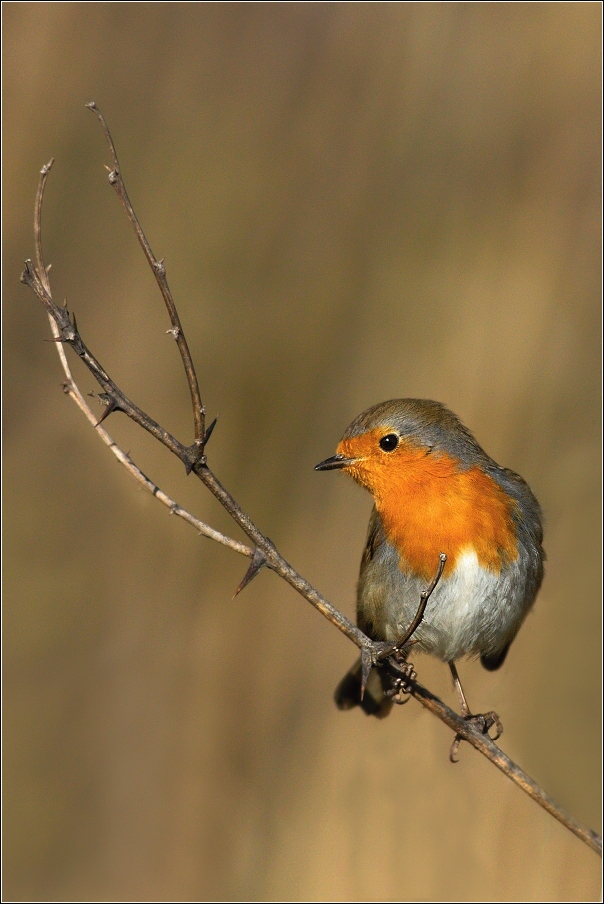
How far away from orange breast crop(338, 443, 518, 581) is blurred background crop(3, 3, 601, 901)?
102cm

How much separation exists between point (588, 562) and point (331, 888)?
1946 mm

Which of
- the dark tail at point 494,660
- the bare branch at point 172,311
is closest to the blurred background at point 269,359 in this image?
the dark tail at point 494,660

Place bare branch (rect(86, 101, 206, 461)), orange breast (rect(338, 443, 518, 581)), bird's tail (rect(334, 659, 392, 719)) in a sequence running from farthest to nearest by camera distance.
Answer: bird's tail (rect(334, 659, 392, 719))
orange breast (rect(338, 443, 518, 581))
bare branch (rect(86, 101, 206, 461))

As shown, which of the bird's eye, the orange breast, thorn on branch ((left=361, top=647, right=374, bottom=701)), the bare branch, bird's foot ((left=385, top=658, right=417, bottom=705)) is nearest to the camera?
the bare branch

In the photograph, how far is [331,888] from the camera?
12.4 feet

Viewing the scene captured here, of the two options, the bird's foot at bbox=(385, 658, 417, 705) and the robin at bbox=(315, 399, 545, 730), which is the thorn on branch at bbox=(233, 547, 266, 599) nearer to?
the bird's foot at bbox=(385, 658, 417, 705)

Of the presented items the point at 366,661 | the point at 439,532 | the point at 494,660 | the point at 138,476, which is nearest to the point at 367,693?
the point at 494,660

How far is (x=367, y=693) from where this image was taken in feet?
11.1

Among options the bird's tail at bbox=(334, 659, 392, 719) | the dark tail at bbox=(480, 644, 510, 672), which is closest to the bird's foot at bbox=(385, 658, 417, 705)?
the bird's tail at bbox=(334, 659, 392, 719)

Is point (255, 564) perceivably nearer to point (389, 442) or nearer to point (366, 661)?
point (366, 661)

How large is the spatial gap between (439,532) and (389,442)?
368mm

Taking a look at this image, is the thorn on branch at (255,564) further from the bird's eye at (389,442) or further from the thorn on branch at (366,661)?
the bird's eye at (389,442)

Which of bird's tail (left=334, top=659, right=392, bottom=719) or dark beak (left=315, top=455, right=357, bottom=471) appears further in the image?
bird's tail (left=334, top=659, right=392, bottom=719)

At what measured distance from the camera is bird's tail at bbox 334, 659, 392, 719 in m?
3.23
